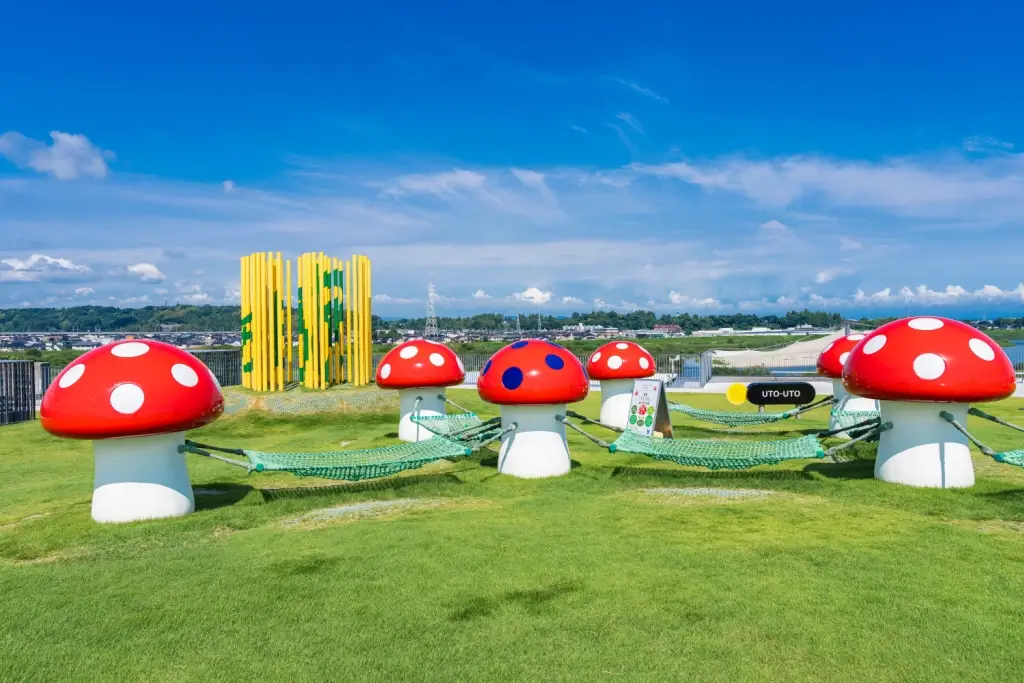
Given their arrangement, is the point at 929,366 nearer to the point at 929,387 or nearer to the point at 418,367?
the point at 929,387

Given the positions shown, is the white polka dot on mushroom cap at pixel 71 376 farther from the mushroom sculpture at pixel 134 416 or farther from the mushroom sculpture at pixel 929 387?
the mushroom sculpture at pixel 929 387

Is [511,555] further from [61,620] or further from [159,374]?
[159,374]

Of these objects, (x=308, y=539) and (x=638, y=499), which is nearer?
(x=308, y=539)

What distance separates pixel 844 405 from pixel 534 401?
6.85 m

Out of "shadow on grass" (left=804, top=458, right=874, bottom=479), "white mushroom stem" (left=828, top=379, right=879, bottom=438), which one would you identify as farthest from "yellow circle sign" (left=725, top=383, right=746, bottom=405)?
"shadow on grass" (left=804, top=458, right=874, bottom=479)

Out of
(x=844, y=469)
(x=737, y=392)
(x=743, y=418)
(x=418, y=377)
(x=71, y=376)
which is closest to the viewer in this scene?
(x=71, y=376)

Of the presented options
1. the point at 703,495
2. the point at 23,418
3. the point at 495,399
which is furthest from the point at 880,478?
the point at 23,418

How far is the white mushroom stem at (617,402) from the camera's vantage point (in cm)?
1516

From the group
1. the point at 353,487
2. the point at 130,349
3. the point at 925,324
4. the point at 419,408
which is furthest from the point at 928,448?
the point at 130,349

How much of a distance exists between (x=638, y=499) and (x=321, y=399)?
11.0m

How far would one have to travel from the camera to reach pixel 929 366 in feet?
26.7

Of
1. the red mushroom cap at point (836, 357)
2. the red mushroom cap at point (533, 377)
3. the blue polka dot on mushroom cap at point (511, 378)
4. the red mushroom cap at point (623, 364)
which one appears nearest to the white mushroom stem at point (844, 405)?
the red mushroom cap at point (836, 357)

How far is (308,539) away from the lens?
21.9ft

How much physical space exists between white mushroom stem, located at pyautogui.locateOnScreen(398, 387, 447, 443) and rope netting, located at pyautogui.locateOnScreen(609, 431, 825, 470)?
14.9 feet
